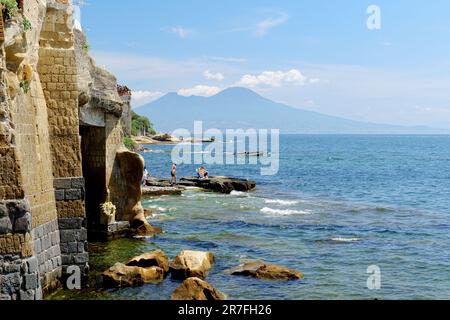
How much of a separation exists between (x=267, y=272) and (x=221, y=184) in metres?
31.4

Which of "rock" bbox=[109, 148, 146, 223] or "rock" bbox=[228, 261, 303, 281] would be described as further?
"rock" bbox=[109, 148, 146, 223]

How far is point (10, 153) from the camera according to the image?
1445 centimetres

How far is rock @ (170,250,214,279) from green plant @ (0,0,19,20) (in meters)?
10.8

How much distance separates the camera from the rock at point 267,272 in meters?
22.3

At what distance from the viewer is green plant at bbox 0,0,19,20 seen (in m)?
15.1

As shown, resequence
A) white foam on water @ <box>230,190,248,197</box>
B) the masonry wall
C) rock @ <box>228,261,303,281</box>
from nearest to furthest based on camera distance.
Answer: the masonry wall, rock @ <box>228,261,303,281</box>, white foam on water @ <box>230,190,248,197</box>

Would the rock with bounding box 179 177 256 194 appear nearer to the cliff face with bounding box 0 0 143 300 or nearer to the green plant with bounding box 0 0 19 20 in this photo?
the cliff face with bounding box 0 0 143 300

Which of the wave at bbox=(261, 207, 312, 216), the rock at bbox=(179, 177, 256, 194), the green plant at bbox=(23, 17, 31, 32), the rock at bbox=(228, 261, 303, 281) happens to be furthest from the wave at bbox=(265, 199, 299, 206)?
the green plant at bbox=(23, 17, 31, 32)

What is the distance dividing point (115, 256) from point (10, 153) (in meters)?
11.7

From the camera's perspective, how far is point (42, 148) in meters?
18.5

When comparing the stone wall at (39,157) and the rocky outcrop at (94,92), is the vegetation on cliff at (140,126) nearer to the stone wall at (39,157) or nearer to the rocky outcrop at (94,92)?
the rocky outcrop at (94,92)
